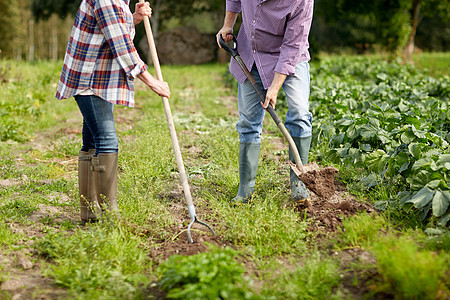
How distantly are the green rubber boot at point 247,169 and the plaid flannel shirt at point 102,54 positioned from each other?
955mm

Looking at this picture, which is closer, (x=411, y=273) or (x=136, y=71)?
(x=411, y=273)

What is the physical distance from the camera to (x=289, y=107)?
11.1 feet

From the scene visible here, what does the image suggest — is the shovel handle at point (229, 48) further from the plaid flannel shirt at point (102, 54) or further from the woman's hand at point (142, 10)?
the plaid flannel shirt at point (102, 54)

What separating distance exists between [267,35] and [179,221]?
1.46 m

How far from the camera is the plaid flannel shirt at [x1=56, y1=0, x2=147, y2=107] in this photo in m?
2.81

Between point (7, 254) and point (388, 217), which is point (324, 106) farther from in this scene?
point (7, 254)

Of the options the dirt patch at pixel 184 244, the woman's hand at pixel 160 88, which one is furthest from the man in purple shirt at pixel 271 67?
the woman's hand at pixel 160 88

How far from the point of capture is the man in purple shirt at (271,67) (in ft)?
10.3

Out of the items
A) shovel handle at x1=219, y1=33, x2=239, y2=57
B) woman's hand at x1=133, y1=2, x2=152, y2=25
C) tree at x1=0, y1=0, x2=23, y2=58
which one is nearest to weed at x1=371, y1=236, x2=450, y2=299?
shovel handle at x1=219, y1=33, x2=239, y2=57

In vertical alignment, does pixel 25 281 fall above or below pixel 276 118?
below

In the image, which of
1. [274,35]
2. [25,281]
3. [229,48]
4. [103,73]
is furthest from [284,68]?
[25,281]

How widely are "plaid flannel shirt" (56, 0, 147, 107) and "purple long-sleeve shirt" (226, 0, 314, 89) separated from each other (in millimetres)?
848

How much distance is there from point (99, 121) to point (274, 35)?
4.42 feet

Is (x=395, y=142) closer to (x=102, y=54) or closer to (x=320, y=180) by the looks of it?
(x=320, y=180)
